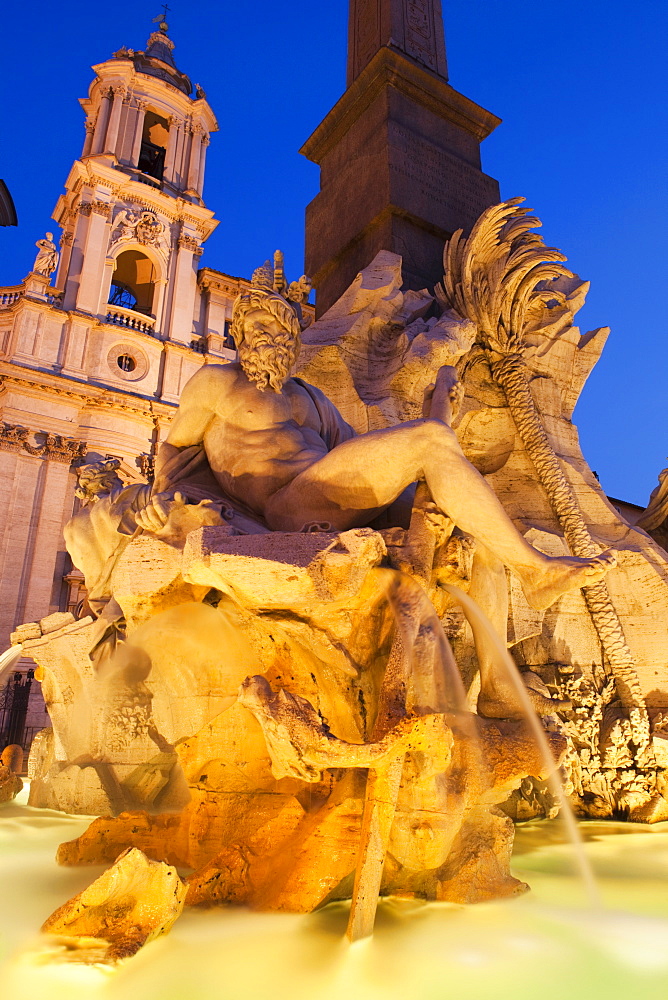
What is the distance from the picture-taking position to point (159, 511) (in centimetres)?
282

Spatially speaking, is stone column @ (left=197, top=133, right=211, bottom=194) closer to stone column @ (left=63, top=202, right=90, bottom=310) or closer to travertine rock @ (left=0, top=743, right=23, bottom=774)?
stone column @ (left=63, top=202, right=90, bottom=310)

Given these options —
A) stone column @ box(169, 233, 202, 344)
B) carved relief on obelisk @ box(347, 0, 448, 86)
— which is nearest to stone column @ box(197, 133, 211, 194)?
stone column @ box(169, 233, 202, 344)

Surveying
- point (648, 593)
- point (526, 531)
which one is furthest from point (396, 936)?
point (648, 593)

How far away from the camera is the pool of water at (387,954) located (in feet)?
5.99

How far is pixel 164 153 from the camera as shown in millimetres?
27359

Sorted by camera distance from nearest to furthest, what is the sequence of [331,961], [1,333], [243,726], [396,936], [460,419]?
[331,961] < [396,936] < [243,726] < [460,419] < [1,333]

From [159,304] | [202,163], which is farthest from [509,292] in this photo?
[202,163]

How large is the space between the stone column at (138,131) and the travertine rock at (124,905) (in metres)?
26.5

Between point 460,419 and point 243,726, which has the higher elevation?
point 460,419

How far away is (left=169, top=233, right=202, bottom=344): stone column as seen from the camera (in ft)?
78.2

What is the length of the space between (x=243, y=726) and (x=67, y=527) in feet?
5.69

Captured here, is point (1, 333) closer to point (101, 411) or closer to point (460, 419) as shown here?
point (101, 411)

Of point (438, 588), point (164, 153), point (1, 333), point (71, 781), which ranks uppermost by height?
point (164, 153)

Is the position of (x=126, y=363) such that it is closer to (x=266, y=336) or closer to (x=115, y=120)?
(x=115, y=120)
